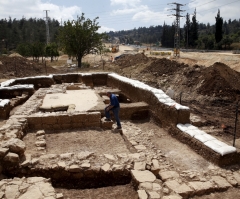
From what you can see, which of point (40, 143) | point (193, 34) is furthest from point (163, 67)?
point (193, 34)

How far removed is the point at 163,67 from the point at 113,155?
579 inches

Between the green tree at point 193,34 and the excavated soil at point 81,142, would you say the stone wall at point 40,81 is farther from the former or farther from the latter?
the green tree at point 193,34

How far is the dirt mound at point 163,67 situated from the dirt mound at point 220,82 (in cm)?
357

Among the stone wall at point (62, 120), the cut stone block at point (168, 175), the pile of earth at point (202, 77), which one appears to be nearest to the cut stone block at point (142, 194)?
the cut stone block at point (168, 175)

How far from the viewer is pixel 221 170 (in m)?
5.19

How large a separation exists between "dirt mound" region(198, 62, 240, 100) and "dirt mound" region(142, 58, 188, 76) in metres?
3.57

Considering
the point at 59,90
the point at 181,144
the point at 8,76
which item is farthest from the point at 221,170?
the point at 8,76

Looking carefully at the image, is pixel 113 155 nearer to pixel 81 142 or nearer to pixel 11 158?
pixel 81 142

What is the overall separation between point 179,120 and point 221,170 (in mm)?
2337

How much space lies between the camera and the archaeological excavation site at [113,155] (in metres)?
4.40

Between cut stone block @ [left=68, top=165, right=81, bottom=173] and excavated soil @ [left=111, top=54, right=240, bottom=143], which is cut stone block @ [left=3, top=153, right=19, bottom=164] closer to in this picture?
cut stone block @ [left=68, top=165, right=81, bottom=173]

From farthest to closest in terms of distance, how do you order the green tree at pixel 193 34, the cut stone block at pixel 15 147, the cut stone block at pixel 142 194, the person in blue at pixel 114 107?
the green tree at pixel 193 34, the person in blue at pixel 114 107, the cut stone block at pixel 15 147, the cut stone block at pixel 142 194

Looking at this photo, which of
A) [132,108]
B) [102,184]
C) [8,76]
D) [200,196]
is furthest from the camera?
[8,76]

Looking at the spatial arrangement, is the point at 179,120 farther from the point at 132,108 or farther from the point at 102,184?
the point at 102,184
